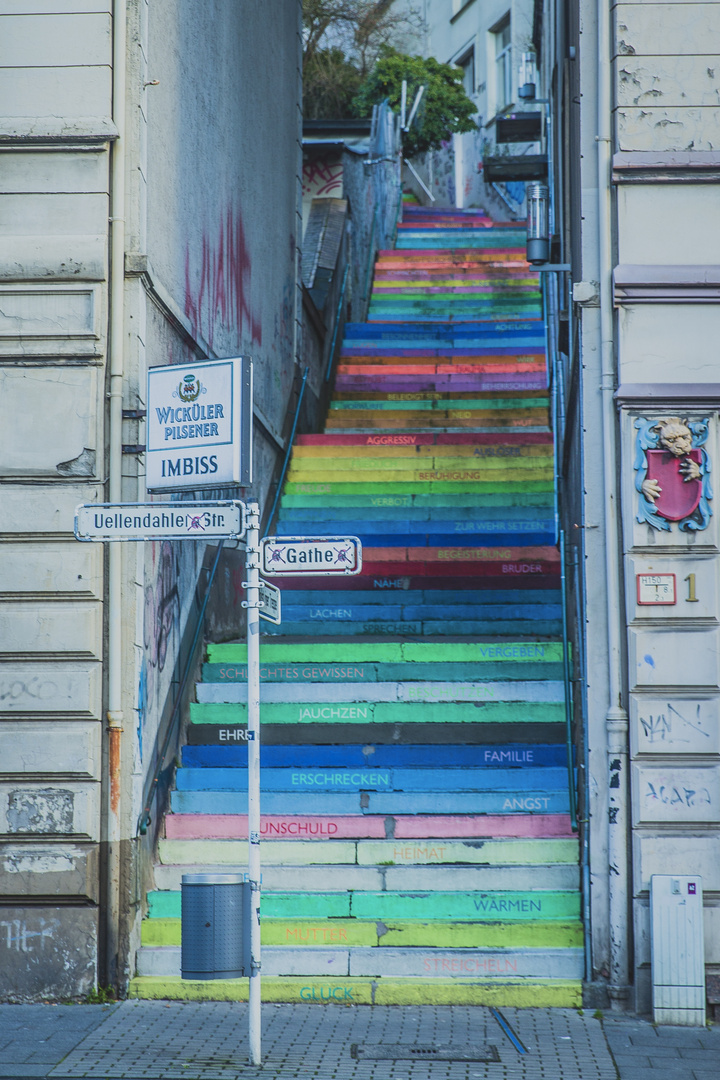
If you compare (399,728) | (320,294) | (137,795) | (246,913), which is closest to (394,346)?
(320,294)

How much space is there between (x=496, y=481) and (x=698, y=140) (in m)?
4.79

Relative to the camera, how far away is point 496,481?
1180cm

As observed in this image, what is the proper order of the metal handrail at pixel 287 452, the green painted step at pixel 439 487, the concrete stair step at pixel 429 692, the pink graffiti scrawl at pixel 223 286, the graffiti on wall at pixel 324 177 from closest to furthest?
the concrete stair step at pixel 429 692, the pink graffiti scrawl at pixel 223 286, the metal handrail at pixel 287 452, the green painted step at pixel 439 487, the graffiti on wall at pixel 324 177

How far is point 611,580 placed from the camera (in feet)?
23.8

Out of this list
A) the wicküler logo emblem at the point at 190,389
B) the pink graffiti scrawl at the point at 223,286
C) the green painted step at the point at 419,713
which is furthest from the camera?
the pink graffiti scrawl at the point at 223,286

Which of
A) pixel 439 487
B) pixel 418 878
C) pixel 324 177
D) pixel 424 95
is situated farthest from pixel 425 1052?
pixel 424 95

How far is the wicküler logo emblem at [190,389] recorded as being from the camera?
6449 mm

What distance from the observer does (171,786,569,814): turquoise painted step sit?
7973 mm

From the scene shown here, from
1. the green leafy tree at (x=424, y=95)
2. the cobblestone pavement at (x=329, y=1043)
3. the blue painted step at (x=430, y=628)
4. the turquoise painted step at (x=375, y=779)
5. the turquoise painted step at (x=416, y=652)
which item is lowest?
the cobblestone pavement at (x=329, y=1043)

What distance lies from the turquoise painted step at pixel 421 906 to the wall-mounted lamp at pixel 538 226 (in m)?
4.90

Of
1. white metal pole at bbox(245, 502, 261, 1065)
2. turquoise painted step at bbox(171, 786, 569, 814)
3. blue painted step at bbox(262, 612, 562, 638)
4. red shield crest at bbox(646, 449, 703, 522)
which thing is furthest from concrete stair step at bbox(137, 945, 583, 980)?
blue painted step at bbox(262, 612, 562, 638)

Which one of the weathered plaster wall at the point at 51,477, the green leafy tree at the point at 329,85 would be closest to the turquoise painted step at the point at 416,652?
the weathered plaster wall at the point at 51,477

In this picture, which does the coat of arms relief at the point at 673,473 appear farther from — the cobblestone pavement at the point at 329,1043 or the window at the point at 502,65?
the window at the point at 502,65

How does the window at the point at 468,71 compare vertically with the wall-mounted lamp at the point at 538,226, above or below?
above
